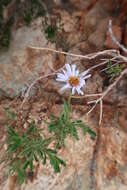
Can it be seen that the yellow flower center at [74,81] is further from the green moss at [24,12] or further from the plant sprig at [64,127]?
the green moss at [24,12]

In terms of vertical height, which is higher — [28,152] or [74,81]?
[74,81]

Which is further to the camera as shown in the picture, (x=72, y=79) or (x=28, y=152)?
(x=72, y=79)

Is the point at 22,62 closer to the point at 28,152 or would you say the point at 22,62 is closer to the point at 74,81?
the point at 74,81

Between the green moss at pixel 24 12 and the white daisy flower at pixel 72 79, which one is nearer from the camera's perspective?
the white daisy flower at pixel 72 79

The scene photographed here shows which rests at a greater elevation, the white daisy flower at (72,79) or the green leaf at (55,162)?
the white daisy flower at (72,79)

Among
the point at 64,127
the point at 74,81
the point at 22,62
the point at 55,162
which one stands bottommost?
the point at 55,162

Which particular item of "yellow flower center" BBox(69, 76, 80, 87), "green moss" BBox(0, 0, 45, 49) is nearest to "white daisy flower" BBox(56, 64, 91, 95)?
"yellow flower center" BBox(69, 76, 80, 87)

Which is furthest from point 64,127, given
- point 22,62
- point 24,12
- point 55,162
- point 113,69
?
point 24,12

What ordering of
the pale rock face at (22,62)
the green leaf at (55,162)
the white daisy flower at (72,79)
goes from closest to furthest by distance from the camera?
the green leaf at (55,162) < the white daisy flower at (72,79) < the pale rock face at (22,62)

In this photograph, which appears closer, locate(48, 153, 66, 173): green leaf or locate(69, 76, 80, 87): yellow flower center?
locate(48, 153, 66, 173): green leaf

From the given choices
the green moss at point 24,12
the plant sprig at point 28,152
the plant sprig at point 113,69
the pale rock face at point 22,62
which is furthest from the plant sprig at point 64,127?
the green moss at point 24,12

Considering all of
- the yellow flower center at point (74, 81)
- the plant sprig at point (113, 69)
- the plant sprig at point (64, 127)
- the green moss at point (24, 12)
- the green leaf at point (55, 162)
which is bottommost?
the green leaf at point (55, 162)

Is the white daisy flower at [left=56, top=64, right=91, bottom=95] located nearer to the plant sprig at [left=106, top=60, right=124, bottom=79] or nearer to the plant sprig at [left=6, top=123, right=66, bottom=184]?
the plant sprig at [left=106, top=60, right=124, bottom=79]
